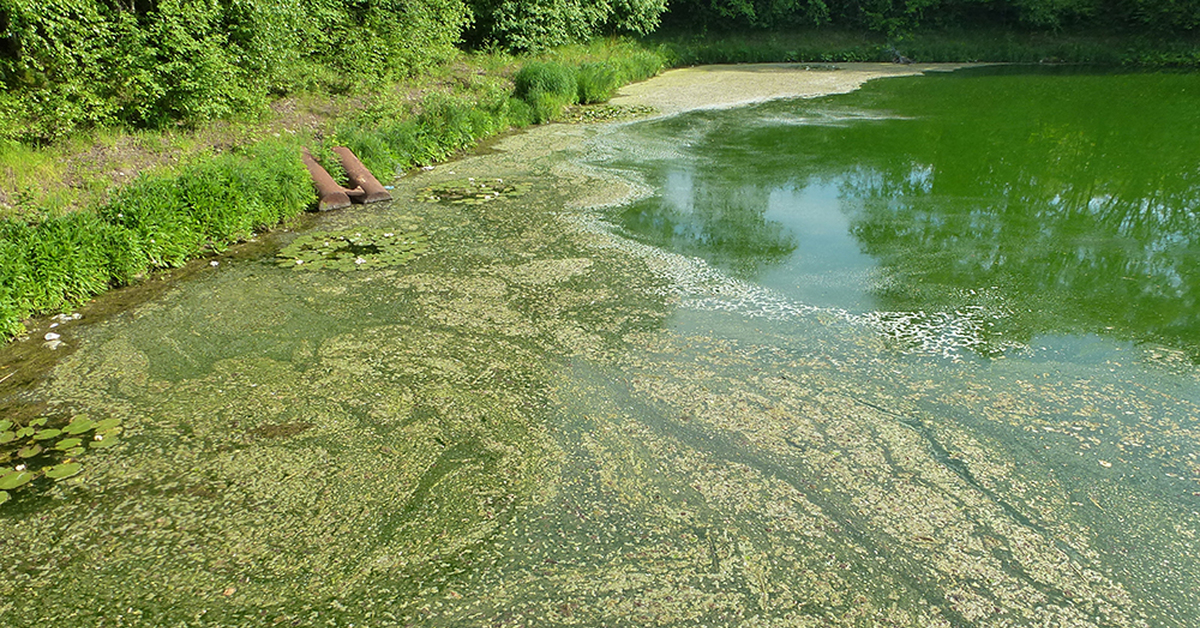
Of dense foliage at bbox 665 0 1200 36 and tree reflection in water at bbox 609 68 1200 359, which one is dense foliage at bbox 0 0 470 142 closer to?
tree reflection in water at bbox 609 68 1200 359

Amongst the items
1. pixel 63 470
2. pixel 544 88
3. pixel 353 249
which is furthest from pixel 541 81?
pixel 63 470

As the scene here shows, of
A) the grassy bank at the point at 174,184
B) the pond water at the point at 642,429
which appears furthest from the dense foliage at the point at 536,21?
the pond water at the point at 642,429

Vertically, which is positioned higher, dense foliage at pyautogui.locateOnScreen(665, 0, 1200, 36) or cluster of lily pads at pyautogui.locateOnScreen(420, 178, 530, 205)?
dense foliage at pyautogui.locateOnScreen(665, 0, 1200, 36)

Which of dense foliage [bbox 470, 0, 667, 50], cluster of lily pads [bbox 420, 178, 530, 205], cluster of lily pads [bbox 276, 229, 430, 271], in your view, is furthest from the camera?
dense foliage [bbox 470, 0, 667, 50]

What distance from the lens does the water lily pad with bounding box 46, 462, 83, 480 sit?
2633 mm

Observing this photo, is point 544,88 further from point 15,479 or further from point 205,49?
point 15,479

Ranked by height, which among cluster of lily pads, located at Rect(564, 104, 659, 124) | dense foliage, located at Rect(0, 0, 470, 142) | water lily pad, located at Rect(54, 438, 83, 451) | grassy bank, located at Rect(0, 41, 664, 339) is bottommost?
water lily pad, located at Rect(54, 438, 83, 451)

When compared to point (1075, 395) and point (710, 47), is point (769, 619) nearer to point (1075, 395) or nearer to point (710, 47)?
point (1075, 395)

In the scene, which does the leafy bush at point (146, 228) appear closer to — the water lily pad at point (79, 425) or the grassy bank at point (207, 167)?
the grassy bank at point (207, 167)

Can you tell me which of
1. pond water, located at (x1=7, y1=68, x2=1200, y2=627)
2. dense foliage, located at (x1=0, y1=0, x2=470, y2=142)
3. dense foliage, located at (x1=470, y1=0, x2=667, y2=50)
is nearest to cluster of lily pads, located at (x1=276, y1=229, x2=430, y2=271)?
pond water, located at (x1=7, y1=68, x2=1200, y2=627)

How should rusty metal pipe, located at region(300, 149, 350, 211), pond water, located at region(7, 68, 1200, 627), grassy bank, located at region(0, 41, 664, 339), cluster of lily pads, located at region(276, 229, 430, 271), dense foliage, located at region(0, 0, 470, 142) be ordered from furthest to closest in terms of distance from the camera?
rusty metal pipe, located at region(300, 149, 350, 211)
dense foliage, located at region(0, 0, 470, 142)
cluster of lily pads, located at region(276, 229, 430, 271)
grassy bank, located at region(0, 41, 664, 339)
pond water, located at region(7, 68, 1200, 627)

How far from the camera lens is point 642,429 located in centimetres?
293

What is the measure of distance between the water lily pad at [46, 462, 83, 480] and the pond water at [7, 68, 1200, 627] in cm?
3

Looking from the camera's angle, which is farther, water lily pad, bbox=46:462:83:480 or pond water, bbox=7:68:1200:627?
water lily pad, bbox=46:462:83:480
